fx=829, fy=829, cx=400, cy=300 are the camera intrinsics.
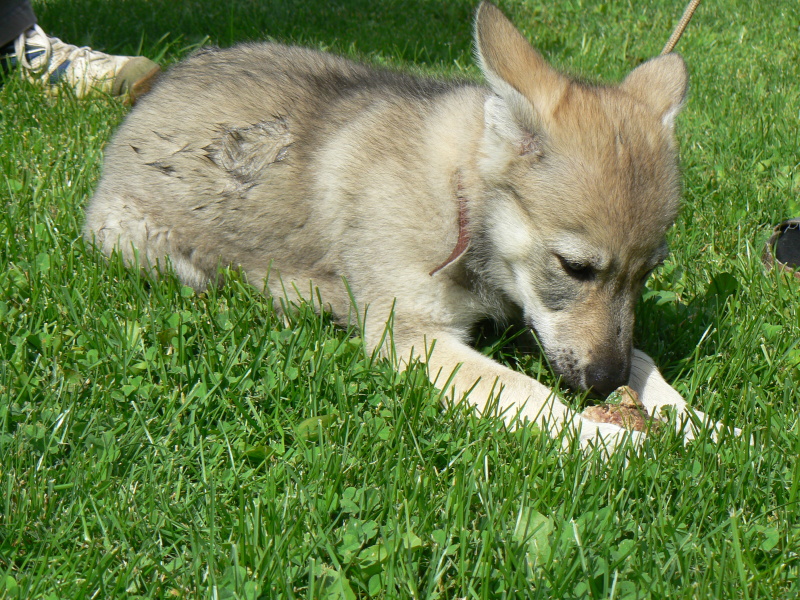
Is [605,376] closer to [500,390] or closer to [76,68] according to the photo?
[500,390]

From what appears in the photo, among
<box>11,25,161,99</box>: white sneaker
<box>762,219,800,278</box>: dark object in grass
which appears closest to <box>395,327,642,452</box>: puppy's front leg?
<box>762,219,800,278</box>: dark object in grass

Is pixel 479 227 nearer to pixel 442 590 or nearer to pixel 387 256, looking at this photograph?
pixel 387 256

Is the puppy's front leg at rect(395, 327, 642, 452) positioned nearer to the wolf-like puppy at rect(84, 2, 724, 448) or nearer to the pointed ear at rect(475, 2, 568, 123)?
the wolf-like puppy at rect(84, 2, 724, 448)

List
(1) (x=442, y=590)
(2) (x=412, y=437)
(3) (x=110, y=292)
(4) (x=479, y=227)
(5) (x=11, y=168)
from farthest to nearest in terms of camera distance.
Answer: (5) (x=11, y=168) < (3) (x=110, y=292) < (4) (x=479, y=227) < (2) (x=412, y=437) < (1) (x=442, y=590)

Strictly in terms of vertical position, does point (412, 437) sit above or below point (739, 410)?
below

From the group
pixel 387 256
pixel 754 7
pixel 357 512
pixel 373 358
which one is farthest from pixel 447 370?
pixel 754 7

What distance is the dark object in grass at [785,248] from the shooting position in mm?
3447

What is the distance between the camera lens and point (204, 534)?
1.92 m

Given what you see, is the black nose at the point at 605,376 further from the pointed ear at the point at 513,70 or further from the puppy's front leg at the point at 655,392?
the pointed ear at the point at 513,70

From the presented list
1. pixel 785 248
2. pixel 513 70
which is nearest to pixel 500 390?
pixel 513 70

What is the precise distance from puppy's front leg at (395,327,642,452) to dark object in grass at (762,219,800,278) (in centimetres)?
147

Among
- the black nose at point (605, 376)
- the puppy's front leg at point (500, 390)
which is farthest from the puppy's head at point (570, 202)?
the puppy's front leg at point (500, 390)

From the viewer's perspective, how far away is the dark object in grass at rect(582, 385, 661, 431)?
2463mm

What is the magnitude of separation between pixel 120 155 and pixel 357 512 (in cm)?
211
